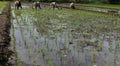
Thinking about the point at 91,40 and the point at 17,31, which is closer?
the point at 91,40

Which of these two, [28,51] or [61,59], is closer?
[61,59]

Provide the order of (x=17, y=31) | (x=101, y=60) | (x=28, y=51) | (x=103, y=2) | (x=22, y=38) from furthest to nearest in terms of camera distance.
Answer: (x=103, y=2) → (x=17, y=31) → (x=22, y=38) → (x=28, y=51) → (x=101, y=60)

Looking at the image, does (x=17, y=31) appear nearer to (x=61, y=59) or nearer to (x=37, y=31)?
(x=37, y=31)

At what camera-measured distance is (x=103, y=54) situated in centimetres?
985

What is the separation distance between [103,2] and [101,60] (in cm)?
4358

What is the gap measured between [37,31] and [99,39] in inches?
147

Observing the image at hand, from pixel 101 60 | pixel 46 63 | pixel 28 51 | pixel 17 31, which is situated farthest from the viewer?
pixel 17 31

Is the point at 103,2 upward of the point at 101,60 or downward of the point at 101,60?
downward

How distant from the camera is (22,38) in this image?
12.4 metres

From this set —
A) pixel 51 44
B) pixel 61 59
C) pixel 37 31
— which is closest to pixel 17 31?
pixel 37 31

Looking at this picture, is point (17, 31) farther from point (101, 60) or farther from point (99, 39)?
point (101, 60)

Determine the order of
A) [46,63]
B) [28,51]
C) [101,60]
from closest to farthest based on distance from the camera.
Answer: [46,63] < [101,60] < [28,51]

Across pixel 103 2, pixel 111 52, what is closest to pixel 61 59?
pixel 111 52

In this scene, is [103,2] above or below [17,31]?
below
